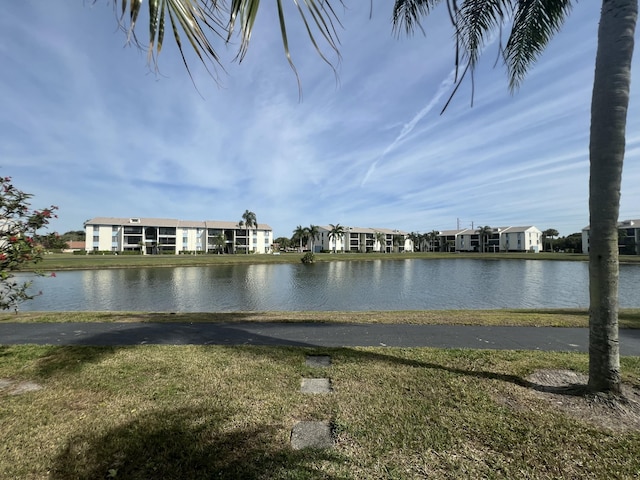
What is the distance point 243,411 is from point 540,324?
805cm

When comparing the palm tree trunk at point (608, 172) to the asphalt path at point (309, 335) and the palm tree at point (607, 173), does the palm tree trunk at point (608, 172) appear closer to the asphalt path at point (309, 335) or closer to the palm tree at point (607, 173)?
the palm tree at point (607, 173)

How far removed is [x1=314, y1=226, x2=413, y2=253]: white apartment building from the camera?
361 ft

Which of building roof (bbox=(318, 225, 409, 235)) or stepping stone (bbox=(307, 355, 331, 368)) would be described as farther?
building roof (bbox=(318, 225, 409, 235))

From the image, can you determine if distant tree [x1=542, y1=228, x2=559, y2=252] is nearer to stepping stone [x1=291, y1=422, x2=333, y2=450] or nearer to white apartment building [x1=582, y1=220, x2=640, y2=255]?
white apartment building [x1=582, y1=220, x2=640, y2=255]

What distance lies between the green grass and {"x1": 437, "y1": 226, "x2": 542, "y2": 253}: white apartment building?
117568mm

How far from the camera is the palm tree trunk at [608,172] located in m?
3.83

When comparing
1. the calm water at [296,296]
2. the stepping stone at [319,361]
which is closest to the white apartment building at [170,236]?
the calm water at [296,296]

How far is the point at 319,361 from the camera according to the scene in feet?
17.4

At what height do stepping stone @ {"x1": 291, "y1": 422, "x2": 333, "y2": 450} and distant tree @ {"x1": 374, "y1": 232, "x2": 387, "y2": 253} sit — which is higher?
distant tree @ {"x1": 374, "y1": 232, "x2": 387, "y2": 253}

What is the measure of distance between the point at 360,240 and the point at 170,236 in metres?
63.9

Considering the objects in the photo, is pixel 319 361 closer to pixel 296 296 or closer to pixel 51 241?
pixel 51 241

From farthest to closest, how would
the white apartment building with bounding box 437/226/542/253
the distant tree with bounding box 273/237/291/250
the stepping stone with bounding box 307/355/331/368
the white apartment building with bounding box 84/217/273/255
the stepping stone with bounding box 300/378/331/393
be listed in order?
the distant tree with bounding box 273/237/291/250
the white apartment building with bounding box 437/226/542/253
the white apartment building with bounding box 84/217/273/255
the stepping stone with bounding box 307/355/331/368
the stepping stone with bounding box 300/378/331/393

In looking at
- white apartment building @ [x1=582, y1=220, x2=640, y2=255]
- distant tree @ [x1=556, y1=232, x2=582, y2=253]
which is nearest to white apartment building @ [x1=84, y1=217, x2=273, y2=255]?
white apartment building @ [x1=582, y1=220, x2=640, y2=255]

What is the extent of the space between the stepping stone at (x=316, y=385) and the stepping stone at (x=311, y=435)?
803 millimetres
